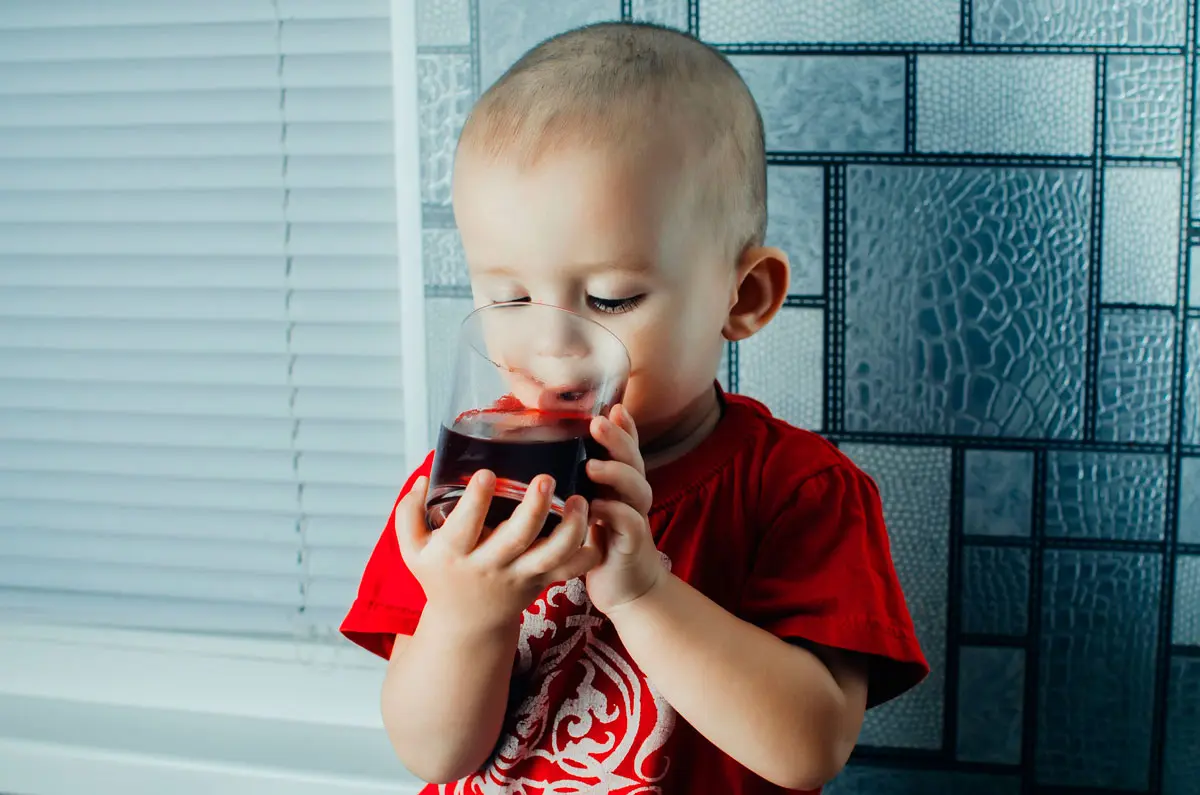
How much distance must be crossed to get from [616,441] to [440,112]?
71 cm

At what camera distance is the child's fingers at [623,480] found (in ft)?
2.25

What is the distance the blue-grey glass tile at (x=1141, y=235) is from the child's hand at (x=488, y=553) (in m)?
0.78

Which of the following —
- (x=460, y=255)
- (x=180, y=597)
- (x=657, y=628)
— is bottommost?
(x=180, y=597)

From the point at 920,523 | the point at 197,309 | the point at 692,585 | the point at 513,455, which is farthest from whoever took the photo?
the point at 197,309

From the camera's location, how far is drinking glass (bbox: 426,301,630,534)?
65 centimetres

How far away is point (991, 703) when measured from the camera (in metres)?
1.20

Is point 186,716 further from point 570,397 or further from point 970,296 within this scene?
point 970,296

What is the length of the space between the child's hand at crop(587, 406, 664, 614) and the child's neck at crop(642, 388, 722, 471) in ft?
0.57

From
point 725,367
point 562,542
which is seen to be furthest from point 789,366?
point 562,542

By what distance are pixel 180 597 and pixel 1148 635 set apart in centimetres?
144

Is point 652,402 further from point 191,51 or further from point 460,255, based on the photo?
point 191,51

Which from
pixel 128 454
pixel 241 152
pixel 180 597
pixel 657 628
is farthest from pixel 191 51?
pixel 657 628

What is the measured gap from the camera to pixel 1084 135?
109cm

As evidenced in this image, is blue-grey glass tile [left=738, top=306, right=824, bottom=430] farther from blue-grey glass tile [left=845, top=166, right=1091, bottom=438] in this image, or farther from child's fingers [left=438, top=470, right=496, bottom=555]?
child's fingers [left=438, top=470, right=496, bottom=555]
